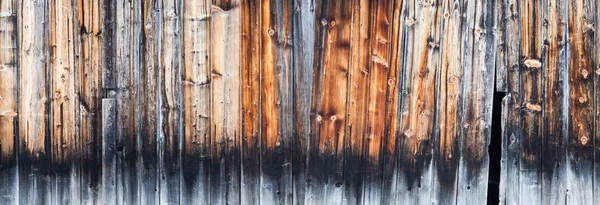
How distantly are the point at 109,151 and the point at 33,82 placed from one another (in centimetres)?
65

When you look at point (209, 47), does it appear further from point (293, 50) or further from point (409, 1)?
point (409, 1)

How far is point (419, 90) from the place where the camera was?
12.0 feet

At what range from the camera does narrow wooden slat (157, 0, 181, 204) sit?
143 inches

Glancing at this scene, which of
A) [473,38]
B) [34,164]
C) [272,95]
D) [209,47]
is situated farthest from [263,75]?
[34,164]

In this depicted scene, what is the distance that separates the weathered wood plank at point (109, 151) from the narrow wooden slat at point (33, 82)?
0.36m

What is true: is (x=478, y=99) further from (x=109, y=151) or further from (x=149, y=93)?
(x=109, y=151)

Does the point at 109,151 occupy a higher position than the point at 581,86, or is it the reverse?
the point at 581,86

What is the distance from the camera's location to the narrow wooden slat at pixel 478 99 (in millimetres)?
3676

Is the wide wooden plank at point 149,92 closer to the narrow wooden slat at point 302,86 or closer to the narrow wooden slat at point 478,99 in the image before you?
the narrow wooden slat at point 302,86

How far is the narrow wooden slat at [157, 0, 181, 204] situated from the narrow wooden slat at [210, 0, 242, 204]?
0.73 feet

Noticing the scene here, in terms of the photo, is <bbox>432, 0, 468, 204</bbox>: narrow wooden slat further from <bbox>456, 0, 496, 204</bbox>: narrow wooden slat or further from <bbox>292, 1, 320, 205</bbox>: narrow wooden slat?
<bbox>292, 1, 320, 205</bbox>: narrow wooden slat

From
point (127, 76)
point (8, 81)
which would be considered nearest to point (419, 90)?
point (127, 76)

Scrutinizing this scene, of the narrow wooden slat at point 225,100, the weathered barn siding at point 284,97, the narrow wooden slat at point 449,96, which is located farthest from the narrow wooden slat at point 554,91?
the narrow wooden slat at point 225,100

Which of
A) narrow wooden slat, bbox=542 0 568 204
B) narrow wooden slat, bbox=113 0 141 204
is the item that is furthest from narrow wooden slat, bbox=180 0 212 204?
narrow wooden slat, bbox=542 0 568 204
